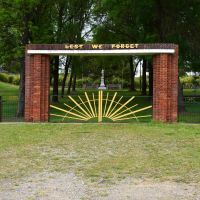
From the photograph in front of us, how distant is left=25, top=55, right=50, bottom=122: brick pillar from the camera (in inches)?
782

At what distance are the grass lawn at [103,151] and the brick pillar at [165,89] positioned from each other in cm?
176

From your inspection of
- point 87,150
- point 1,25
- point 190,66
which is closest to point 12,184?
point 87,150

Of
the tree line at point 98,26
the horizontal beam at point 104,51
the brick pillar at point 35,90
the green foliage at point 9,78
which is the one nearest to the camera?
the horizontal beam at point 104,51

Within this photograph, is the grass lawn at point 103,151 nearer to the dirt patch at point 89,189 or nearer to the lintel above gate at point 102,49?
the dirt patch at point 89,189

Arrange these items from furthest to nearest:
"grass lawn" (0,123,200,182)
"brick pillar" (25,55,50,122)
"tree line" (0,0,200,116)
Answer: "tree line" (0,0,200,116)
"brick pillar" (25,55,50,122)
"grass lawn" (0,123,200,182)

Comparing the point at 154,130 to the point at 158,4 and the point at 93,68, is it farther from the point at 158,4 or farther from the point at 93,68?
the point at 93,68

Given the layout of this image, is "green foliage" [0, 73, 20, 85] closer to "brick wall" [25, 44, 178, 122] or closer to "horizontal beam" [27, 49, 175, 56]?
"brick wall" [25, 44, 178, 122]

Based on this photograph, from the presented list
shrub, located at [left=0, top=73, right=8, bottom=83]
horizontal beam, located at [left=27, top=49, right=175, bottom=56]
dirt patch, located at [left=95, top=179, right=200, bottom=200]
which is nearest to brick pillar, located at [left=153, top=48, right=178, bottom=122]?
horizontal beam, located at [left=27, top=49, right=175, bottom=56]

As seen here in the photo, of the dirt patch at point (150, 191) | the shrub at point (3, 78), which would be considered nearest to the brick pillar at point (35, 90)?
the dirt patch at point (150, 191)

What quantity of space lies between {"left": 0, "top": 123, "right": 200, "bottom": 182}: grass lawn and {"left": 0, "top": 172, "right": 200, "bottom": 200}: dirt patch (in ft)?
1.48

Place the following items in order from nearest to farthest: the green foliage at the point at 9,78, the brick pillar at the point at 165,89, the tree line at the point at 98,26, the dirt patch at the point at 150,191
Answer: the dirt patch at the point at 150,191, the brick pillar at the point at 165,89, the tree line at the point at 98,26, the green foliage at the point at 9,78

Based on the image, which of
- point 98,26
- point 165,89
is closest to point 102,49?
point 165,89

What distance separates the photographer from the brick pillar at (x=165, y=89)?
63.8 feet

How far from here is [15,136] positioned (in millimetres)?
14883
